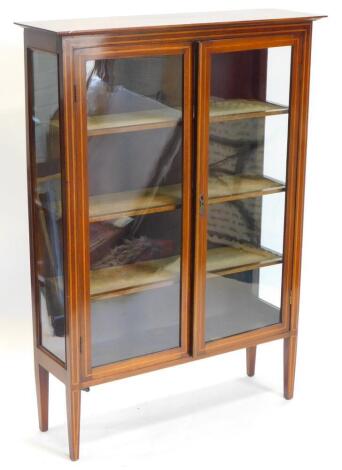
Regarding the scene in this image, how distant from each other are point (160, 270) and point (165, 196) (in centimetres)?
24

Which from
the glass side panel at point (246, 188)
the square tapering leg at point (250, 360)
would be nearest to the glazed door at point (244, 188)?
the glass side panel at point (246, 188)

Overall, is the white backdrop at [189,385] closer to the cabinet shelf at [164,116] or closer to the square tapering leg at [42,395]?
the square tapering leg at [42,395]

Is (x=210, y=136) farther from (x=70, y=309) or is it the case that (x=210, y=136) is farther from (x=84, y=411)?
(x=84, y=411)

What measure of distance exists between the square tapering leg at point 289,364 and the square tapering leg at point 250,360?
0.64ft

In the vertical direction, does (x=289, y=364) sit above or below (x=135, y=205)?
below

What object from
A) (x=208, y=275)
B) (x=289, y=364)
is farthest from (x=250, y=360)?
(x=208, y=275)

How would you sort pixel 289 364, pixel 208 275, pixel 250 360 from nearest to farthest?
pixel 208 275 → pixel 289 364 → pixel 250 360

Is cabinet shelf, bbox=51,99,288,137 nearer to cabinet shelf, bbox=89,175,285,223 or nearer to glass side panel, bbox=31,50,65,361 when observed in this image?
glass side panel, bbox=31,50,65,361

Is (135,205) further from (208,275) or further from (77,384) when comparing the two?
(77,384)

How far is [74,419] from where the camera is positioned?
126 inches

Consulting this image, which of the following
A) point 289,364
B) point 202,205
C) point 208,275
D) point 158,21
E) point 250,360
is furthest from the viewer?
point 250,360

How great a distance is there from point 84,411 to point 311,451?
0.78m

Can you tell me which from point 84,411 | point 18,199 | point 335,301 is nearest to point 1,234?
point 18,199

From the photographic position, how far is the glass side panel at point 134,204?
3088mm
